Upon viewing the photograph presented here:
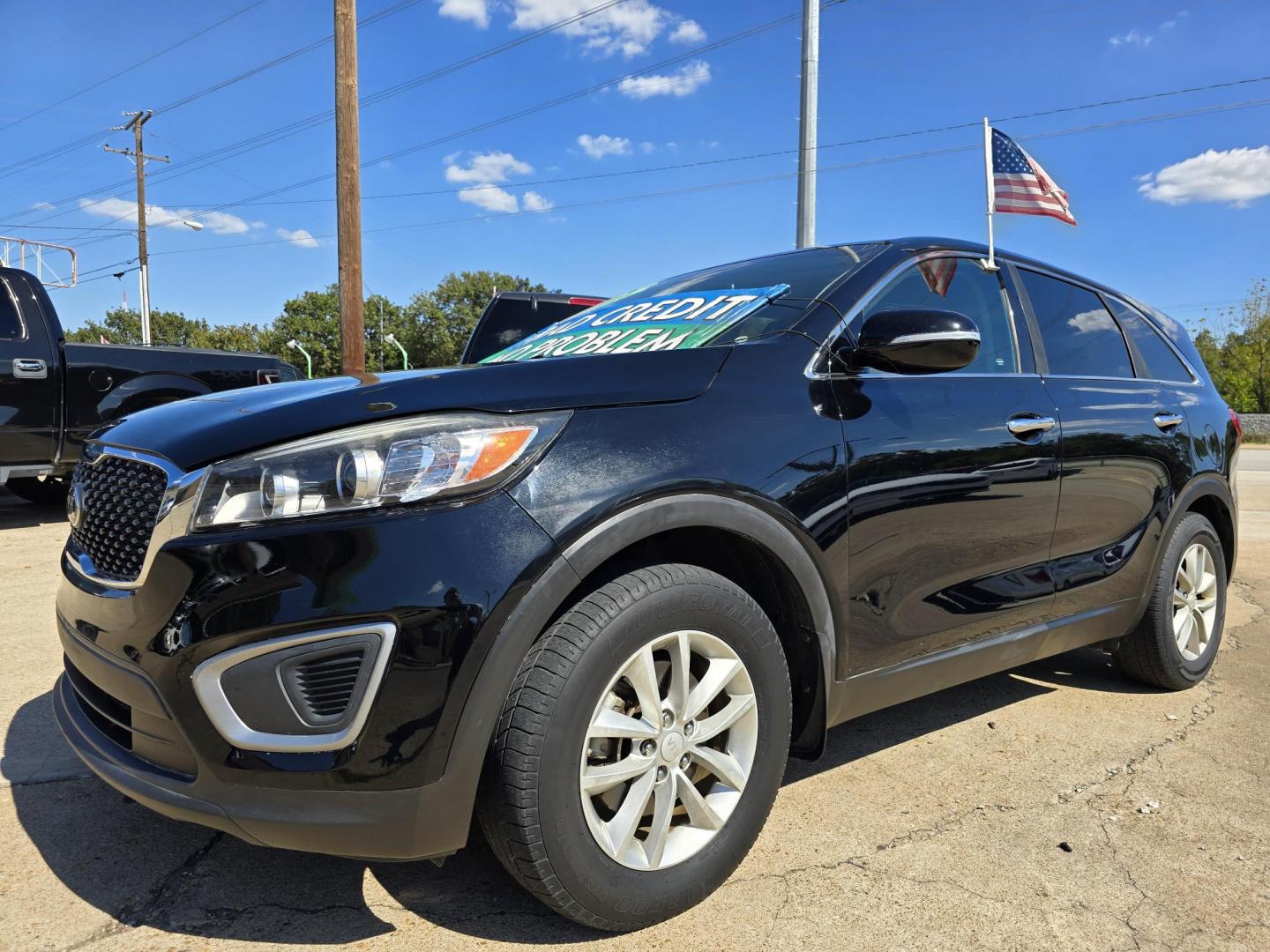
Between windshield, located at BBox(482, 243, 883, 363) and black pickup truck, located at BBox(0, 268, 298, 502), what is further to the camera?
black pickup truck, located at BBox(0, 268, 298, 502)

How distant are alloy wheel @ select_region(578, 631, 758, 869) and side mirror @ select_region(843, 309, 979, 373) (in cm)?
92

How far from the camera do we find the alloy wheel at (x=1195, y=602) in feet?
12.2

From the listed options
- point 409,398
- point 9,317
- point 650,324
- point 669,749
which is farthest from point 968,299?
point 9,317

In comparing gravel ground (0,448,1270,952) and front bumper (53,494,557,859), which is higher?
front bumper (53,494,557,859)

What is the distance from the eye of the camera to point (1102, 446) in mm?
3164

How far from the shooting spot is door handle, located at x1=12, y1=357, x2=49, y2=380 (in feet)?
22.2

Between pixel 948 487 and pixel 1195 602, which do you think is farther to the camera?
pixel 1195 602

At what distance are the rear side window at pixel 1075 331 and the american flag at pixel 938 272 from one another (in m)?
0.44

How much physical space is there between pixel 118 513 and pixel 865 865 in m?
1.98

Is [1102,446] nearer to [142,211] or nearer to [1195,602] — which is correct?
[1195,602]

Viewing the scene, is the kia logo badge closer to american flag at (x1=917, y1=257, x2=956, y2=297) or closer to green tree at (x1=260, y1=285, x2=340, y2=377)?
american flag at (x1=917, y1=257, x2=956, y2=297)

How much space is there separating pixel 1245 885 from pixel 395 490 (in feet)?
7.48

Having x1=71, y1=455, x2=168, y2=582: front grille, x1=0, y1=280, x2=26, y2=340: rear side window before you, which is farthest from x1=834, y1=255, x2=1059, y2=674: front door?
x1=0, y1=280, x2=26, y2=340: rear side window

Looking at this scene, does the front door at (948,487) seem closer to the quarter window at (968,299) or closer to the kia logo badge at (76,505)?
the quarter window at (968,299)
